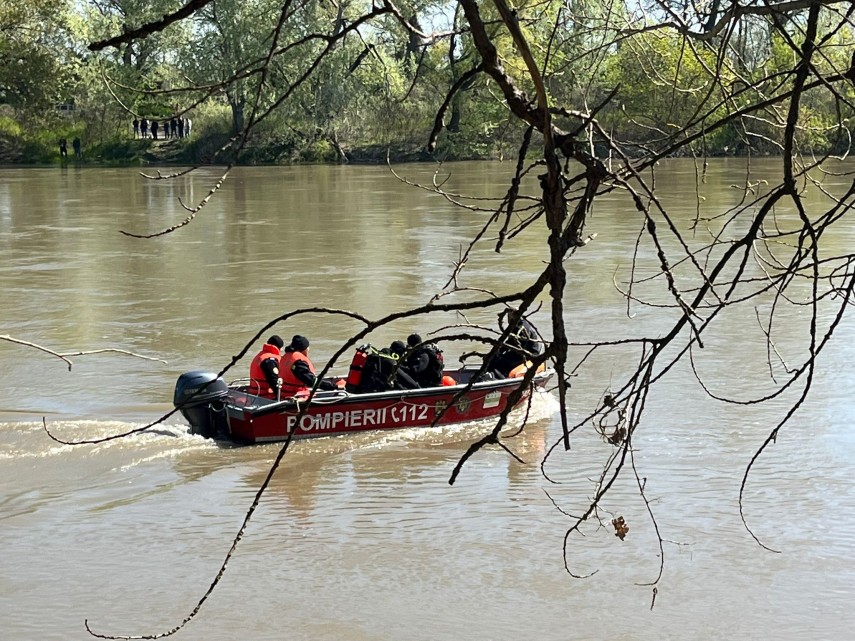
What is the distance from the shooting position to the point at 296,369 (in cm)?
1106

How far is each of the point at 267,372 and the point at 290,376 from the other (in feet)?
0.76

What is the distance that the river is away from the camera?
7.92m

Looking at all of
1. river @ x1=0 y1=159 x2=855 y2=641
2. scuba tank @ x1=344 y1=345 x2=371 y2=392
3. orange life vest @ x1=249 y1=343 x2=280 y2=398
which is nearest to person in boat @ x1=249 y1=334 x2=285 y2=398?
orange life vest @ x1=249 y1=343 x2=280 y2=398

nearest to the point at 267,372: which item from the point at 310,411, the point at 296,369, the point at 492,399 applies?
the point at 296,369

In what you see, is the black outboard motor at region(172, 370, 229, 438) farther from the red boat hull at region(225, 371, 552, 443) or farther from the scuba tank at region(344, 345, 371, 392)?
the scuba tank at region(344, 345, 371, 392)

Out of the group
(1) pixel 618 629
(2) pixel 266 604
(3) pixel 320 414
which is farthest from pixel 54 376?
(1) pixel 618 629

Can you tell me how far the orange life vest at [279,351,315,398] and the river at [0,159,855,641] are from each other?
55cm

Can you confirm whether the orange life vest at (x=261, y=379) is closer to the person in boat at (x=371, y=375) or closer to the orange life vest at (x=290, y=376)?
the orange life vest at (x=290, y=376)

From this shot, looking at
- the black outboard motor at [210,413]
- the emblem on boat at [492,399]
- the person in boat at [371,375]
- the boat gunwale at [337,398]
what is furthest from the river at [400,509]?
the person in boat at [371,375]

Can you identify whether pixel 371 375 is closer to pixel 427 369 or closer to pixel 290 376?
pixel 427 369

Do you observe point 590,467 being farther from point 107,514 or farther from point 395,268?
point 395,268

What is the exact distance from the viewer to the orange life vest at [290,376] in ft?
36.4

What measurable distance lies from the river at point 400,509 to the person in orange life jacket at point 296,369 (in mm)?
575

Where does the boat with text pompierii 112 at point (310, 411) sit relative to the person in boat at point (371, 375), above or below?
below
